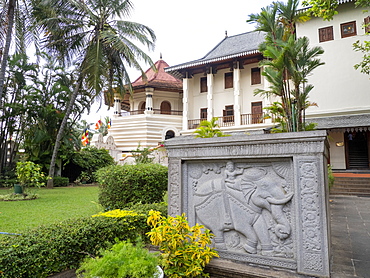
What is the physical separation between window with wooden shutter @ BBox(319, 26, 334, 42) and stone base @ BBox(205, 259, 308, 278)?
1507 centimetres

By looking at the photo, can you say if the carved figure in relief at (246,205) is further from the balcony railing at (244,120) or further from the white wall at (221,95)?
the white wall at (221,95)

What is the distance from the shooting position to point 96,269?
2070mm

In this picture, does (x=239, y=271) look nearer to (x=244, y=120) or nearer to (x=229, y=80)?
(x=244, y=120)

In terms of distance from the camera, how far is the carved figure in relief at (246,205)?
8.05 feet

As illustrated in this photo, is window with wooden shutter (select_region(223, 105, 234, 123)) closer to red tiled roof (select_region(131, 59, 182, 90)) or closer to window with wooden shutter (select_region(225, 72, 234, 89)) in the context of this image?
window with wooden shutter (select_region(225, 72, 234, 89))

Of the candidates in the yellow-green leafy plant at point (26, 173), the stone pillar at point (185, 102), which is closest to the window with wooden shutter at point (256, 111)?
the stone pillar at point (185, 102)

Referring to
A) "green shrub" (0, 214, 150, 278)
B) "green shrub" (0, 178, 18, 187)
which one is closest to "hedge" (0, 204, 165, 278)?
"green shrub" (0, 214, 150, 278)

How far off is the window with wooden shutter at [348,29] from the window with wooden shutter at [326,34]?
1.58ft

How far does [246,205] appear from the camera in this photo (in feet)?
8.52

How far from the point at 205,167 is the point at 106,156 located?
15.2m

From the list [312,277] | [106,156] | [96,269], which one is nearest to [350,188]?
[312,277]

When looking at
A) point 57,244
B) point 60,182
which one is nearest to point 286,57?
point 57,244

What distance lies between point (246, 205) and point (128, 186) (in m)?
3.01

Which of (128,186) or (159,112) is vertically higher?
(159,112)
